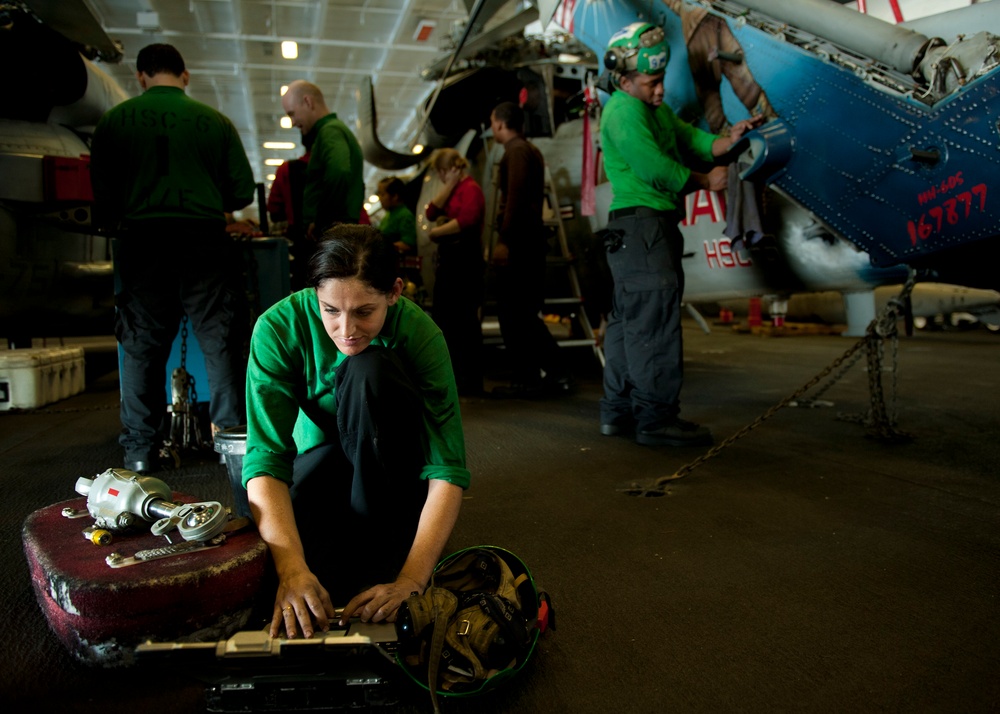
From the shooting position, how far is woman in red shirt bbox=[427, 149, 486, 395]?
4602mm

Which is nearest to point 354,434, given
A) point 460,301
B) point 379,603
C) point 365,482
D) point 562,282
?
point 365,482

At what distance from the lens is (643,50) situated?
311 cm

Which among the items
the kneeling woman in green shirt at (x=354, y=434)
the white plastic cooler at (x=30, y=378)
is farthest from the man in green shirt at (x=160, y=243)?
the white plastic cooler at (x=30, y=378)

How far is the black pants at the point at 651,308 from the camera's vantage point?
314cm

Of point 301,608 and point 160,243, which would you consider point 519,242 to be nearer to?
point 160,243

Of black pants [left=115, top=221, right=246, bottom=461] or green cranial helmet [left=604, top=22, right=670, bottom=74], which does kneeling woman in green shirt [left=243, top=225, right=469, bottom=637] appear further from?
green cranial helmet [left=604, top=22, right=670, bottom=74]

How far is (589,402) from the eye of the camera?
448 centimetres

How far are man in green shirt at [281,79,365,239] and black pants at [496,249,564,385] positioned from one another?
1271mm

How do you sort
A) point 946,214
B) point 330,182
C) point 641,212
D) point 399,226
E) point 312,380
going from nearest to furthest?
point 312,380
point 946,214
point 641,212
point 330,182
point 399,226

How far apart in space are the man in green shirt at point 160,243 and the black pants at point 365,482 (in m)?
1.53

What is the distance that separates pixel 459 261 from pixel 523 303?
0.52 meters

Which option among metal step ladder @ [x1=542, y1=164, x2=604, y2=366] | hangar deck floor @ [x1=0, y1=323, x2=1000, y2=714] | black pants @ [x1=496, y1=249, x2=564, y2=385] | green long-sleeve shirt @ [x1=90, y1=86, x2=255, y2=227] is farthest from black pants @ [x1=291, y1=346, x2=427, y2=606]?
metal step ladder @ [x1=542, y1=164, x2=604, y2=366]

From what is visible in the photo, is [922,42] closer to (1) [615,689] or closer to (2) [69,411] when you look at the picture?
(1) [615,689]

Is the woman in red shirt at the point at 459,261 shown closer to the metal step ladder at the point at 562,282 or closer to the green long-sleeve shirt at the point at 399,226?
the metal step ladder at the point at 562,282
